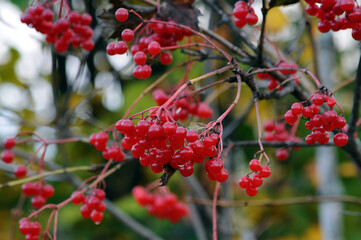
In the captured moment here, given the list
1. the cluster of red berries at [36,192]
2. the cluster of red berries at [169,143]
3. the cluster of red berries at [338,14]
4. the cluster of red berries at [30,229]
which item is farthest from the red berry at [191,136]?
the cluster of red berries at [36,192]

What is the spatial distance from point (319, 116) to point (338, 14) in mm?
222

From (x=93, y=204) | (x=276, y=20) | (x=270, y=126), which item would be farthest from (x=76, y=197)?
(x=276, y=20)

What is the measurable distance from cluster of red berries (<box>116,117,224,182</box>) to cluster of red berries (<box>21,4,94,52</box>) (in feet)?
1.73

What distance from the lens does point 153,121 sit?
0.65 m

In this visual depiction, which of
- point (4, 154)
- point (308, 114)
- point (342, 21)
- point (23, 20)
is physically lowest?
point (4, 154)

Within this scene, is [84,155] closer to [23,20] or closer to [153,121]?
[23,20]

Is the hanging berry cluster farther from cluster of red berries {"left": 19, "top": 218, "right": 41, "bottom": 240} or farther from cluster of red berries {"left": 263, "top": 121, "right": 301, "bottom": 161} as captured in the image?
cluster of red berries {"left": 263, "top": 121, "right": 301, "bottom": 161}

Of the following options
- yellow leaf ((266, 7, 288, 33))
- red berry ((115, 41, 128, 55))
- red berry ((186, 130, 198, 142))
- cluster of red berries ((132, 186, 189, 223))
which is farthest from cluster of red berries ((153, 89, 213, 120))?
yellow leaf ((266, 7, 288, 33))

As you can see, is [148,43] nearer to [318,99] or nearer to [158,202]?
[318,99]

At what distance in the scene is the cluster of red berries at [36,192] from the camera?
106cm

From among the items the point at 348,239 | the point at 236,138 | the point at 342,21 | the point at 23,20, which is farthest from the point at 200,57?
the point at 348,239

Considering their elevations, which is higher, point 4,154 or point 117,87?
point 4,154

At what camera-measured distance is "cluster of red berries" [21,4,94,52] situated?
103 centimetres

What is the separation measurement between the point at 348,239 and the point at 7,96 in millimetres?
2378
